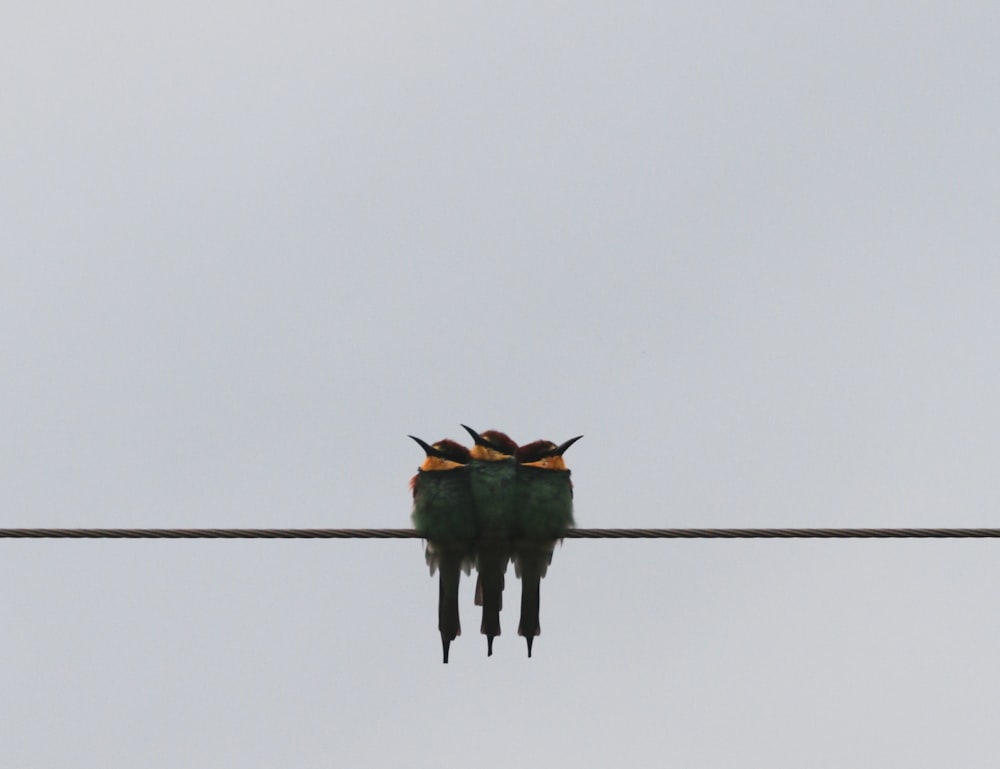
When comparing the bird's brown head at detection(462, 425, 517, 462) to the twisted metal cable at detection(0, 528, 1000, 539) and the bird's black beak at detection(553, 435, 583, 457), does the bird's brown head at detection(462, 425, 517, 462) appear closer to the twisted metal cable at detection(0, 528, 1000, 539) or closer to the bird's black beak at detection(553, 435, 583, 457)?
the bird's black beak at detection(553, 435, 583, 457)

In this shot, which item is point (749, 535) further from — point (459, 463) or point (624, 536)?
point (459, 463)

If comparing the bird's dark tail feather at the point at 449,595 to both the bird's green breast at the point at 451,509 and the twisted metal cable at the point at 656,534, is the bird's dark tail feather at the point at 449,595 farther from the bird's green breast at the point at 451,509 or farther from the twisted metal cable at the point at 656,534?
the twisted metal cable at the point at 656,534

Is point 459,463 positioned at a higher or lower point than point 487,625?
higher

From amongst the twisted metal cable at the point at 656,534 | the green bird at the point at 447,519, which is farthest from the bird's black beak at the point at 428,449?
the twisted metal cable at the point at 656,534

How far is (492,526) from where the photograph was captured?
11703 mm

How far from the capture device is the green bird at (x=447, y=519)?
462 inches

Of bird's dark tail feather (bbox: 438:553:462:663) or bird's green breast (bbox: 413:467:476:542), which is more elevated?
bird's green breast (bbox: 413:467:476:542)

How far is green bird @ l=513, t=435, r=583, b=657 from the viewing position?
1176cm

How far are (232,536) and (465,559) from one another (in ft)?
9.90

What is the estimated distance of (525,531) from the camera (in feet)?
38.5

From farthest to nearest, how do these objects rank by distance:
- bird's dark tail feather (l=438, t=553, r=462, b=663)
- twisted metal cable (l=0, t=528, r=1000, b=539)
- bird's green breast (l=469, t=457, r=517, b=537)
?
bird's dark tail feather (l=438, t=553, r=462, b=663)
bird's green breast (l=469, t=457, r=517, b=537)
twisted metal cable (l=0, t=528, r=1000, b=539)

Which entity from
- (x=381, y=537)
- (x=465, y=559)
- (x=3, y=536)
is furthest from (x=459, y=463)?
(x=3, y=536)

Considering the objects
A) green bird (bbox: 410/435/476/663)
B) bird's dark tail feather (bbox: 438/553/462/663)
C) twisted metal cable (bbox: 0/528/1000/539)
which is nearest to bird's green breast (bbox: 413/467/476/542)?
green bird (bbox: 410/435/476/663)

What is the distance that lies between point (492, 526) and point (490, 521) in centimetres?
3
